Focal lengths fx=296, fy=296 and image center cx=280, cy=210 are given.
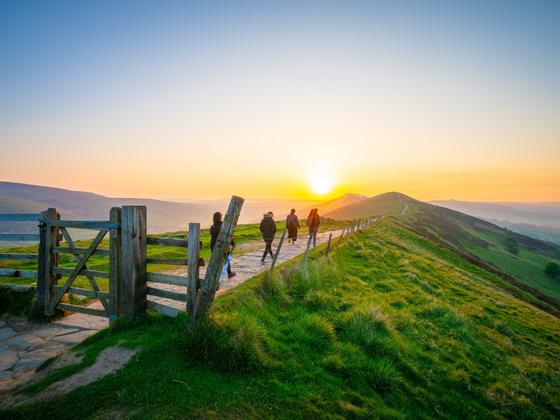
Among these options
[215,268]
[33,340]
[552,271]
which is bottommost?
[552,271]

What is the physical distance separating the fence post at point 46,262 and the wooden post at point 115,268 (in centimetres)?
215

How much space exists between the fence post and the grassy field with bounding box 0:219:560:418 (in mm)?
2676

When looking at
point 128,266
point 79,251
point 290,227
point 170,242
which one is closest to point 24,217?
point 79,251

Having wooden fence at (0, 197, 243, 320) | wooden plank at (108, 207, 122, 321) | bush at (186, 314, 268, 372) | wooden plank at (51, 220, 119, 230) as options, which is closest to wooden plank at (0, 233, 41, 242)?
wooden fence at (0, 197, 243, 320)

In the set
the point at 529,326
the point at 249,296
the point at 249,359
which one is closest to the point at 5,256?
the point at 249,296

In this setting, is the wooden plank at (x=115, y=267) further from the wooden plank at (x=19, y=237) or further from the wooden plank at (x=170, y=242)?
the wooden plank at (x=19, y=237)

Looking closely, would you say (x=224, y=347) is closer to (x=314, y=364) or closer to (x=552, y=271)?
(x=314, y=364)

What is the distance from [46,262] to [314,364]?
7.08 m

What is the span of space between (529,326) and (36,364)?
18.8 meters

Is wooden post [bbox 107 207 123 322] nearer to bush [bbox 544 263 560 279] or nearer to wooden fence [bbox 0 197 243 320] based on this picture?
wooden fence [bbox 0 197 243 320]

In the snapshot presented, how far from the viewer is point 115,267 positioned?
6676 mm

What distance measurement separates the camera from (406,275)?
15641 mm

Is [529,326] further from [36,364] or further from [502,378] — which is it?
[36,364]

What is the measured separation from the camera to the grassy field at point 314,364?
423cm
